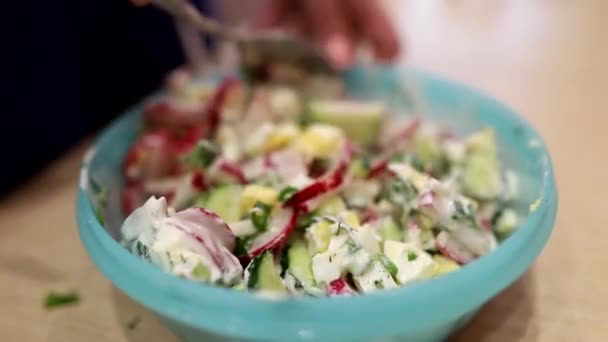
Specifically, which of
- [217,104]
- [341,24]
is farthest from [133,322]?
[341,24]

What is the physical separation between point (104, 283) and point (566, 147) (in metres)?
0.56

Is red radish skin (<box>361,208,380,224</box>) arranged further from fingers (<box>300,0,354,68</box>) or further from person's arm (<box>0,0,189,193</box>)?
person's arm (<box>0,0,189,193</box>)

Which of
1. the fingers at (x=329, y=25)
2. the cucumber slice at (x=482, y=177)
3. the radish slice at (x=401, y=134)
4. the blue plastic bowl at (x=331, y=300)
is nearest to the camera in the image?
the blue plastic bowl at (x=331, y=300)

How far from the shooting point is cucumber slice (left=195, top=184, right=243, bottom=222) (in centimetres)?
55

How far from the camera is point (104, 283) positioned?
2.00ft

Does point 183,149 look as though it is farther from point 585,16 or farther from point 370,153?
point 585,16

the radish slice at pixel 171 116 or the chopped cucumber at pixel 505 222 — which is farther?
the radish slice at pixel 171 116

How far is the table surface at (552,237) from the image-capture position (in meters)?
0.55

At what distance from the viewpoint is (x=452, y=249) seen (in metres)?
0.52

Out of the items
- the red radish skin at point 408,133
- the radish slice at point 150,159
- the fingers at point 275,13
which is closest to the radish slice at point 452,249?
the red radish skin at point 408,133

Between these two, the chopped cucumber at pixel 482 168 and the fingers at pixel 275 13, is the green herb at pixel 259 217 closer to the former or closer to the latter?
the chopped cucumber at pixel 482 168

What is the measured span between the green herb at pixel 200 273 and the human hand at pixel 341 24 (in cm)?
45

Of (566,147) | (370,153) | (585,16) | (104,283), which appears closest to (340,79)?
(370,153)

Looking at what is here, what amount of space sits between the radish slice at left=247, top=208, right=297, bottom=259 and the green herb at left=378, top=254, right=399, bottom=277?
3.2 inches
